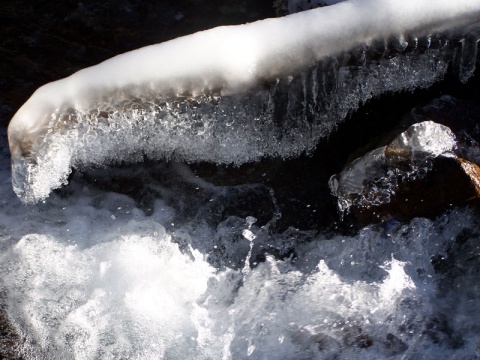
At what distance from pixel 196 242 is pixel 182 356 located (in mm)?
550

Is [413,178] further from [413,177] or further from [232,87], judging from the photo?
[232,87]

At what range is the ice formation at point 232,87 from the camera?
2074mm

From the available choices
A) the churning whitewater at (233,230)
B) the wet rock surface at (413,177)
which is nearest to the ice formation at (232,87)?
the churning whitewater at (233,230)

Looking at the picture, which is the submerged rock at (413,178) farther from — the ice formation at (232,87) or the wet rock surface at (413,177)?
the ice formation at (232,87)

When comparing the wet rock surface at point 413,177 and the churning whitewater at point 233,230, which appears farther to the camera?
the wet rock surface at point 413,177

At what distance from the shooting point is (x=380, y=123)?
2.65m

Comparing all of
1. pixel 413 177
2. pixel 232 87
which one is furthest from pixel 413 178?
pixel 232 87

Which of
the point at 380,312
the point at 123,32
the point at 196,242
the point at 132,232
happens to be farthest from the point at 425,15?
the point at 123,32

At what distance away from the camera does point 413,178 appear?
2.25 meters

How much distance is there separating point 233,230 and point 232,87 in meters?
0.74

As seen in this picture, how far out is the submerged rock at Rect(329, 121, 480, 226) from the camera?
86.9 inches

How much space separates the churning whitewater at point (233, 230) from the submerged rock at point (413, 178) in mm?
62

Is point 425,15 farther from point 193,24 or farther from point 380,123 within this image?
point 193,24

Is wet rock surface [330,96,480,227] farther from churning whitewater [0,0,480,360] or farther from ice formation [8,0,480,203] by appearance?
ice formation [8,0,480,203]
